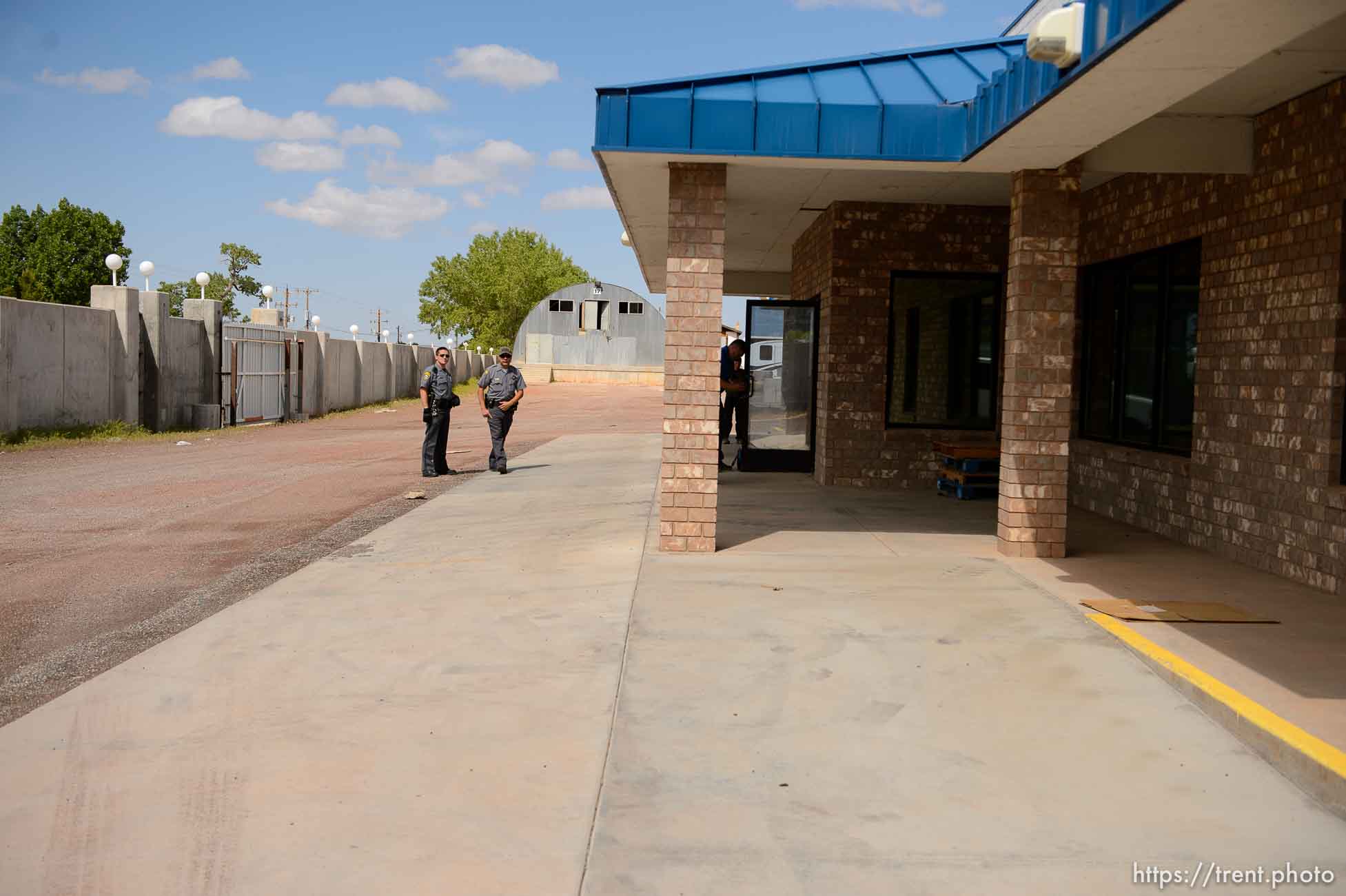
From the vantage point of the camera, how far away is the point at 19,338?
A: 65.7 feet

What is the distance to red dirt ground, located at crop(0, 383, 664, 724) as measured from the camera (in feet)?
23.2

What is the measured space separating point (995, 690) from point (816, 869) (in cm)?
222

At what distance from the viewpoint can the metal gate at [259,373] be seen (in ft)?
90.6

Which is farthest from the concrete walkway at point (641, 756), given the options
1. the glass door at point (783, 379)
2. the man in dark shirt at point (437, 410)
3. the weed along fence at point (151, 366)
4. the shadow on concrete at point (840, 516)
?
the weed along fence at point (151, 366)

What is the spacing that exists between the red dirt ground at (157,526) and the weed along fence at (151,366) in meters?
1.16

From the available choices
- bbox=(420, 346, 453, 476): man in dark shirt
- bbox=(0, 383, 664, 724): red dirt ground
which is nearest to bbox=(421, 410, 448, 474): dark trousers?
bbox=(420, 346, 453, 476): man in dark shirt

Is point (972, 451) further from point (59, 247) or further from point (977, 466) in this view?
point (59, 247)

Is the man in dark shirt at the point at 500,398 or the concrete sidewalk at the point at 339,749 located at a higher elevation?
the man in dark shirt at the point at 500,398

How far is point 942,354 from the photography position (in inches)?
570

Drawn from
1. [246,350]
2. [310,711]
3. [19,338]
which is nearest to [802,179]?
[310,711]

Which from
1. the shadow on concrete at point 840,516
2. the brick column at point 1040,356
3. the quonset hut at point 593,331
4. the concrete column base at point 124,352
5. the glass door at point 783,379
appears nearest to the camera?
the brick column at point 1040,356

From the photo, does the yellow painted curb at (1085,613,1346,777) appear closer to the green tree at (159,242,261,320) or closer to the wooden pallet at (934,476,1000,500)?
the wooden pallet at (934,476,1000,500)

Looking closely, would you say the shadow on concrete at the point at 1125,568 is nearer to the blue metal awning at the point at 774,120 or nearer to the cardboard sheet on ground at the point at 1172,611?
the cardboard sheet on ground at the point at 1172,611

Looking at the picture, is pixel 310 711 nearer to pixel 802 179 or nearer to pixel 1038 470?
pixel 1038 470
